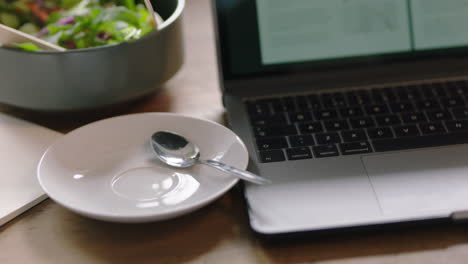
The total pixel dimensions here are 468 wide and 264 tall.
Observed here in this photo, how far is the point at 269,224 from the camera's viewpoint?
410mm

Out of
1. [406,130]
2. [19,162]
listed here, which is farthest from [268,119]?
[19,162]

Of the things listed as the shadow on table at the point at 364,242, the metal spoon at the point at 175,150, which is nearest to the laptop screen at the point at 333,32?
the metal spoon at the point at 175,150

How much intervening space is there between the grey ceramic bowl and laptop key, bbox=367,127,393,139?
0.22 meters

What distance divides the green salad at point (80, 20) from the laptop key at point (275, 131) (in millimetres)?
179

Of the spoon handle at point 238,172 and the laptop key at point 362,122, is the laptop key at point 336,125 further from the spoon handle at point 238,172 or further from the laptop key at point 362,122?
the spoon handle at point 238,172

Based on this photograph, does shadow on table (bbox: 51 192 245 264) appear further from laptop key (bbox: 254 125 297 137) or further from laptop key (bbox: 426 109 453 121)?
laptop key (bbox: 426 109 453 121)

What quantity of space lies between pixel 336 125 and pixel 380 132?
0.04 m

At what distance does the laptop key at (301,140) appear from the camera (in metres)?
0.50

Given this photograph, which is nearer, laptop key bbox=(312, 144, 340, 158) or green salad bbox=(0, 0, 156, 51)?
laptop key bbox=(312, 144, 340, 158)

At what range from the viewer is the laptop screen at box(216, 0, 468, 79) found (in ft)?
1.84

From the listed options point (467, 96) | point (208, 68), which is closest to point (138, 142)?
point (208, 68)

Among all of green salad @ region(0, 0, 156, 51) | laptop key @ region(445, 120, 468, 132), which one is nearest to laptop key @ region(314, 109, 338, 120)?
laptop key @ region(445, 120, 468, 132)

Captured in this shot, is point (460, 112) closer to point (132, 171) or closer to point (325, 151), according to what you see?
point (325, 151)

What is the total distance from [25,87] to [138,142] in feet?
0.42
